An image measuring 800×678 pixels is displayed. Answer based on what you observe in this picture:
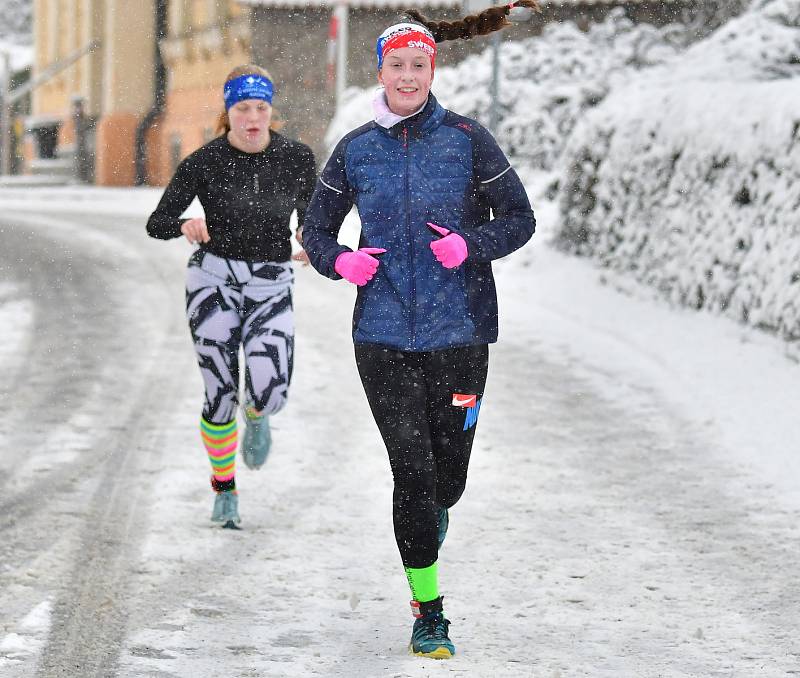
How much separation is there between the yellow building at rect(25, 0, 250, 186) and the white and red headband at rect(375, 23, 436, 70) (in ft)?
102

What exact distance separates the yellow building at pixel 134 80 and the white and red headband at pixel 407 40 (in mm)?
31130

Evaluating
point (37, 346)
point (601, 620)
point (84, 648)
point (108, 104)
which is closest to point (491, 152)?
point (601, 620)

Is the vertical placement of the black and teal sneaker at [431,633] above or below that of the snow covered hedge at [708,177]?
below

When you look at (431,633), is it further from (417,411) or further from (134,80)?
(134,80)

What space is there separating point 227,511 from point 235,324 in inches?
32.8

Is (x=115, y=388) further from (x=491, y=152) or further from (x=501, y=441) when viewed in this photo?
(x=491, y=152)

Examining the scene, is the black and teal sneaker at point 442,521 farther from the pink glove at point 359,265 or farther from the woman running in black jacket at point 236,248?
the woman running in black jacket at point 236,248

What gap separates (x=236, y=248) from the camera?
6039 millimetres

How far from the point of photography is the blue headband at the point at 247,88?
598 cm

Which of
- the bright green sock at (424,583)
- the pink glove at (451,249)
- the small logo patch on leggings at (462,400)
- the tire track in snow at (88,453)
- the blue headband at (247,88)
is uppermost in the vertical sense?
the blue headband at (247,88)

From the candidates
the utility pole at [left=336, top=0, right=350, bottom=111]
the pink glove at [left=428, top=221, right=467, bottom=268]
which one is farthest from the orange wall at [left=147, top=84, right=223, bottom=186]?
the pink glove at [left=428, top=221, right=467, bottom=268]

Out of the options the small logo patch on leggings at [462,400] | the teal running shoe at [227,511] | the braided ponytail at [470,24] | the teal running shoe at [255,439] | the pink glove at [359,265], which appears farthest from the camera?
the teal running shoe at [255,439]

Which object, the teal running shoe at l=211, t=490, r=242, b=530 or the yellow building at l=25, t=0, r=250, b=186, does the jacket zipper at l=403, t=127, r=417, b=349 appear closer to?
the teal running shoe at l=211, t=490, r=242, b=530

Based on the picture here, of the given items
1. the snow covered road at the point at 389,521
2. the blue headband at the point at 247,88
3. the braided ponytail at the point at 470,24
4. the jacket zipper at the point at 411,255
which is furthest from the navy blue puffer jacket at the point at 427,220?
the blue headband at the point at 247,88
